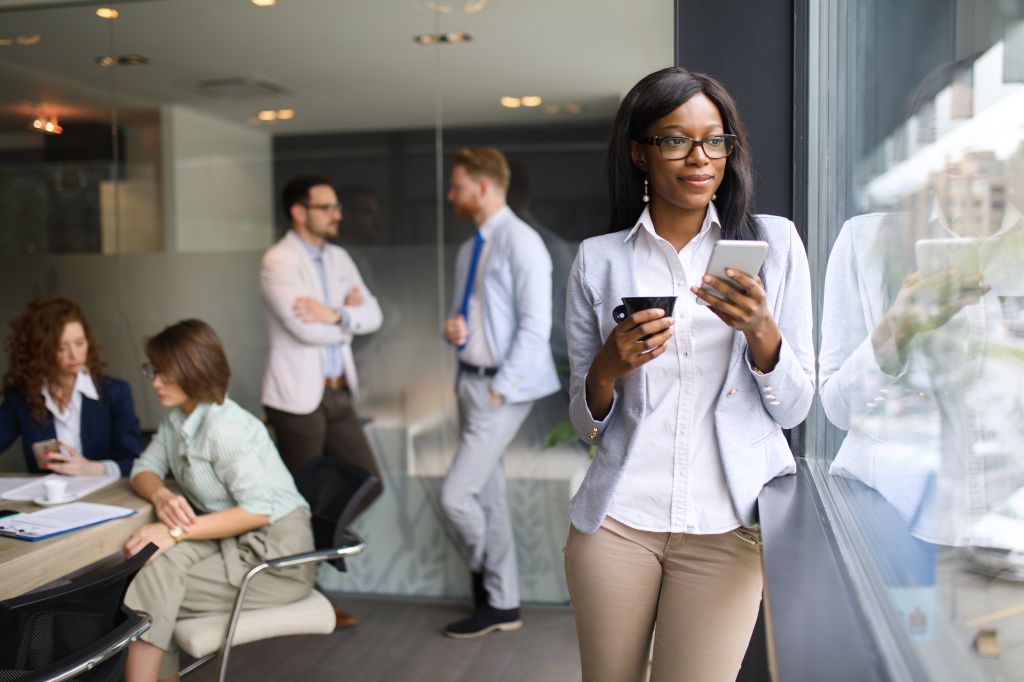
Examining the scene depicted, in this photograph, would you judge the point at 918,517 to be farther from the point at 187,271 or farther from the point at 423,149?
the point at 187,271

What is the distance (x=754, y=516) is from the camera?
5.80 ft

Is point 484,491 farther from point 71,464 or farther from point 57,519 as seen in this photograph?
point 57,519

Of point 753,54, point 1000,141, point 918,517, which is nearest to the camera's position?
point 1000,141

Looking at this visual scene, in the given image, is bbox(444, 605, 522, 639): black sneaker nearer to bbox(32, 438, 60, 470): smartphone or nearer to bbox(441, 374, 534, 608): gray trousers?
bbox(441, 374, 534, 608): gray trousers

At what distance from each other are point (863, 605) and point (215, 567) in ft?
6.38

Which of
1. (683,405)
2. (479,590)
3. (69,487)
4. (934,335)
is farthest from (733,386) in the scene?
(479,590)

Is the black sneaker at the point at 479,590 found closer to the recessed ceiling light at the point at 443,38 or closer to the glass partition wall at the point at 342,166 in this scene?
the glass partition wall at the point at 342,166

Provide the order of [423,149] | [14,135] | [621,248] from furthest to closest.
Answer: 1. [14,135]
2. [423,149]
3. [621,248]

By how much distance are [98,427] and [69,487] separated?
0.72 m

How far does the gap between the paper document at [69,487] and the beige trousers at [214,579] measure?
0.38 meters

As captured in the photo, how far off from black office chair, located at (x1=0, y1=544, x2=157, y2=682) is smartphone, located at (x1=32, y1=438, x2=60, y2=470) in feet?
3.99

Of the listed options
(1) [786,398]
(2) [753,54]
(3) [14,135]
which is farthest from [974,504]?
(3) [14,135]

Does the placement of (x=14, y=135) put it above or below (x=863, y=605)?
above

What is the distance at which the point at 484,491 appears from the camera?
4.12m
